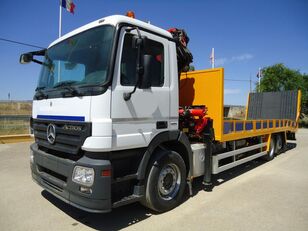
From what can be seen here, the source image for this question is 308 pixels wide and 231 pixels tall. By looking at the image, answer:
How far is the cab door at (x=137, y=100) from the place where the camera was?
10.9 feet

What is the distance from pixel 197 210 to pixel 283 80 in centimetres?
2735

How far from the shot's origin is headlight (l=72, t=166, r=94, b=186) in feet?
10.3

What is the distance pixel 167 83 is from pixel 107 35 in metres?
1.18

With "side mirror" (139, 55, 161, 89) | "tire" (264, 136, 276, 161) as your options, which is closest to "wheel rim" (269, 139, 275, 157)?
"tire" (264, 136, 276, 161)

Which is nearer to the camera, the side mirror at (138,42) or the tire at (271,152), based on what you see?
the side mirror at (138,42)

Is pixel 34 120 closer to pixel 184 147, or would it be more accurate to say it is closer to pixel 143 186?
pixel 143 186

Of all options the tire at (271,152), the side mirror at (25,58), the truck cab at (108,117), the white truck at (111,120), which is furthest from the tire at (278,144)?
the side mirror at (25,58)

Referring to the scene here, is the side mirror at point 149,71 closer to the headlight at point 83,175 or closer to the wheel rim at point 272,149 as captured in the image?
the headlight at point 83,175

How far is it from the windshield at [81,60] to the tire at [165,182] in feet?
5.01

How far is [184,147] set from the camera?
4.46 m

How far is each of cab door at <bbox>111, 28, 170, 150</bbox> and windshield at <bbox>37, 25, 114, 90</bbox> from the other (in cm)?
18

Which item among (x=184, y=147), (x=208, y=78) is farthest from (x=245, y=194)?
(x=208, y=78)

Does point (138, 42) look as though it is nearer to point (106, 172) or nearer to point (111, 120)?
point (111, 120)

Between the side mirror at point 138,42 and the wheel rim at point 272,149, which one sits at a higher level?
the side mirror at point 138,42
